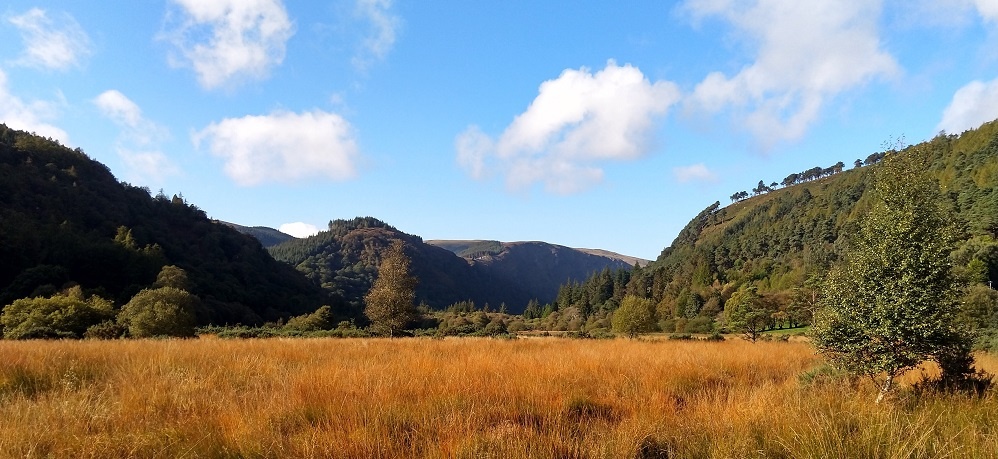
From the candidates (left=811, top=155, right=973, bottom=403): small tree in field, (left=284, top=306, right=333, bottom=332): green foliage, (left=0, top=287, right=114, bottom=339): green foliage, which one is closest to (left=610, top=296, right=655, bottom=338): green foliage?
(left=284, top=306, right=333, bottom=332): green foliage

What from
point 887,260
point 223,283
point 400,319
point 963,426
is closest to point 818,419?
point 963,426

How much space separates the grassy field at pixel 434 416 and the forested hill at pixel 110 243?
202ft

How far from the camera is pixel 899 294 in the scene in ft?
22.0

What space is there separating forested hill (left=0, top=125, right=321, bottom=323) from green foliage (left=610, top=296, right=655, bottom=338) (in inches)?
1986

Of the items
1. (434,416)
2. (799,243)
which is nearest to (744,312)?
(434,416)

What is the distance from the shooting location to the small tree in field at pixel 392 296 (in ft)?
90.6

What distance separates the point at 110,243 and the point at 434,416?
9748cm

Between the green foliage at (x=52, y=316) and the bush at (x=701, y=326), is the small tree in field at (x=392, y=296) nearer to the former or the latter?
the green foliage at (x=52, y=316)

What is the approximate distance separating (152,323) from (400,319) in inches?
514

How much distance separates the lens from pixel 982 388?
658cm

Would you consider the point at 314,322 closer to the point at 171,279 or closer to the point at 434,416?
the point at 171,279

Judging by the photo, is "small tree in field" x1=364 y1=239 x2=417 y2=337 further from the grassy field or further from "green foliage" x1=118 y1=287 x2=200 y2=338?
the grassy field

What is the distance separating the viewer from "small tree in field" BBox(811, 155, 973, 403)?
261 inches

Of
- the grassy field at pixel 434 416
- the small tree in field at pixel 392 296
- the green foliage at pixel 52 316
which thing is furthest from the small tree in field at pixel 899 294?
the green foliage at pixel 52 316
